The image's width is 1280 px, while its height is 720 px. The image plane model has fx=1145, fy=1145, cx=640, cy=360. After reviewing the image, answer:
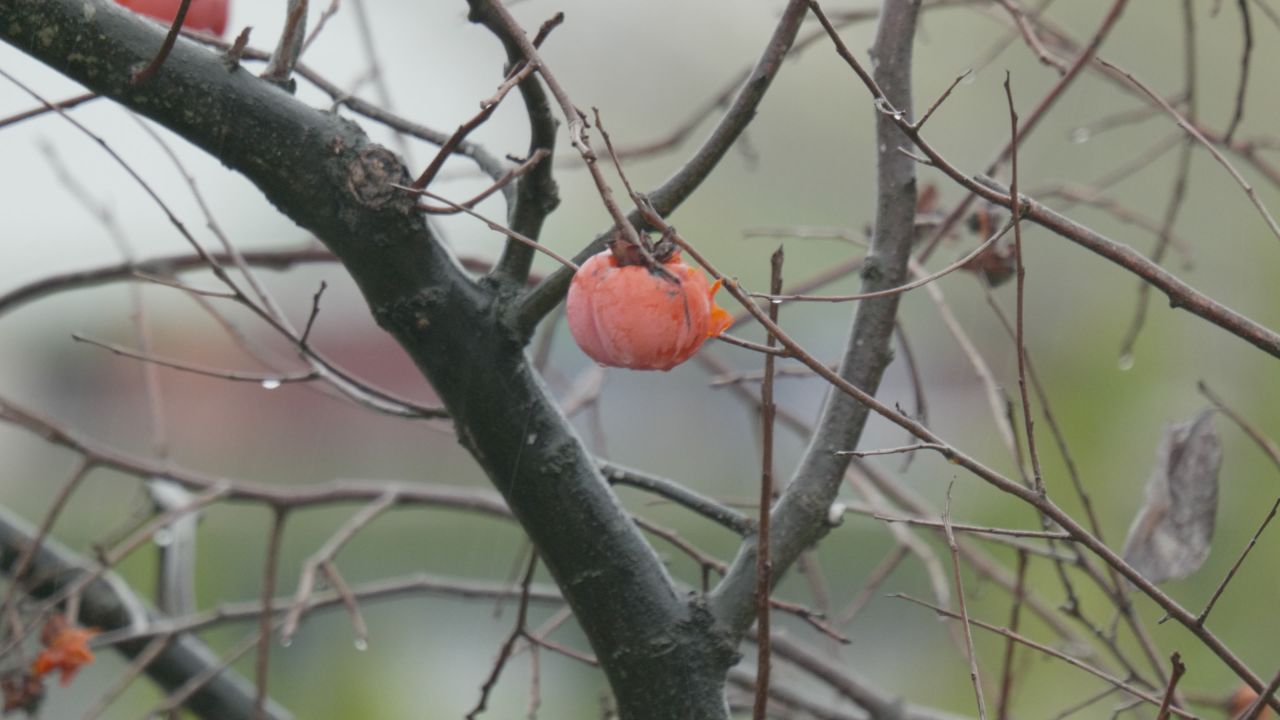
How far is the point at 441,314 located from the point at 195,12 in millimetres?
304

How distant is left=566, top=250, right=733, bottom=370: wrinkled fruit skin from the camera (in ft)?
1.16

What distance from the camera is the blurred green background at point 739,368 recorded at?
2.26 m

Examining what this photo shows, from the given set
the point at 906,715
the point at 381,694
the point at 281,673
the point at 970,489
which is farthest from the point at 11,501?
the point at 906,715

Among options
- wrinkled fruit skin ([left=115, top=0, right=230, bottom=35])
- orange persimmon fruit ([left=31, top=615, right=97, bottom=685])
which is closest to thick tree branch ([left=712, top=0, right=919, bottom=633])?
wrinkled fruit skin ([left=115, top=0, right=230, bottom=35])

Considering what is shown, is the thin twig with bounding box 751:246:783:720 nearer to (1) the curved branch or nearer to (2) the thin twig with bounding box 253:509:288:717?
(1) the curved branch

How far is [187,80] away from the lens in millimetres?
387

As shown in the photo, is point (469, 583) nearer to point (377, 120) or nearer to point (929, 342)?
point (377, 120)

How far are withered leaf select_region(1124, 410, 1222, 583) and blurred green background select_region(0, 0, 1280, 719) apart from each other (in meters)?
1.24

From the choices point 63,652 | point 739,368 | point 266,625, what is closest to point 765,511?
point 266,625

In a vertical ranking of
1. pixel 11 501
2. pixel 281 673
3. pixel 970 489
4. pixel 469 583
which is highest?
pixel 11 501

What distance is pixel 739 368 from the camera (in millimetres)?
2086

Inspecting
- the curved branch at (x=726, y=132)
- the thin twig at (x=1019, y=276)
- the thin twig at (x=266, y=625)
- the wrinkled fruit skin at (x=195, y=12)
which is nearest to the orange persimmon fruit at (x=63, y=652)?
the thin twig at (x=266, y=625)

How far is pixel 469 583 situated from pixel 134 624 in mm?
246

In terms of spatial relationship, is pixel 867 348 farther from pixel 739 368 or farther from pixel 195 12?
pixel 739 368
